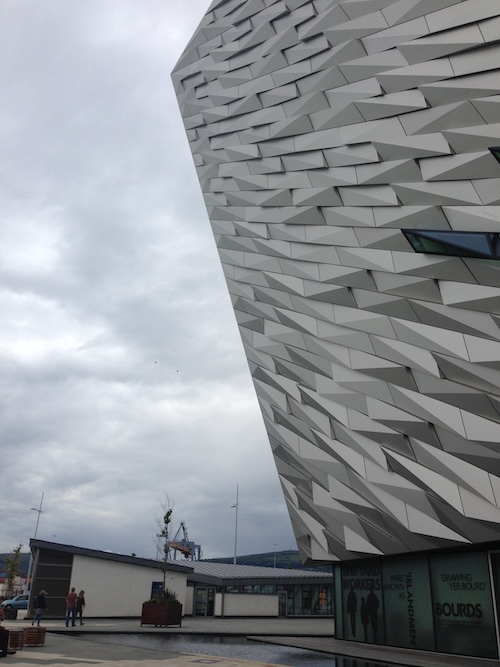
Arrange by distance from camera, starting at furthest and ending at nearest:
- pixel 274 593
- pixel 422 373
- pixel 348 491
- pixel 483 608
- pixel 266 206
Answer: pixel 274 593, pixel 266 206, pixel 348 491, pixel 483 608, pixel 422 373

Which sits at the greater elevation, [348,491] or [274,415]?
[274,415]

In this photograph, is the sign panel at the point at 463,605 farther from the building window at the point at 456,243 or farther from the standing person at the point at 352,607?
the building window at the point at 456,243

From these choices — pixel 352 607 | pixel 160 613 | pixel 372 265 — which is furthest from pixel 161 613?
pixel 372 265

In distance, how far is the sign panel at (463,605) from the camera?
1611cm

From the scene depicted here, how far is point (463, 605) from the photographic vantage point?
16.7 meters

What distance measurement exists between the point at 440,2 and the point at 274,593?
126 ft

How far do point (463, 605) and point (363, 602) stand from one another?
4.67 meters

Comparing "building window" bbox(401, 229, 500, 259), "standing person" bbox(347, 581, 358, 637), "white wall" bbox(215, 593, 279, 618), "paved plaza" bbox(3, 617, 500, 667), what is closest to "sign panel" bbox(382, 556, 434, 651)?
"paved plaza" bbox(3, 617, 500, 667)

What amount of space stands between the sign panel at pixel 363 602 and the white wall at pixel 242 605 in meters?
20.5

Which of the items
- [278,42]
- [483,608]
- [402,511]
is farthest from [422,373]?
[278,42]

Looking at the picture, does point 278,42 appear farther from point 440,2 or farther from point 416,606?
point 416,606

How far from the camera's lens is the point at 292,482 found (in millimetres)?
21234

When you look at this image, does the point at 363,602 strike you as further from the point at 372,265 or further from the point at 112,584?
the point at 112,584

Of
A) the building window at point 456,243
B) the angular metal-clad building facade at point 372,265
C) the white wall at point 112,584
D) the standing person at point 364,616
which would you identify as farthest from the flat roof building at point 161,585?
the building window at point 456,243
